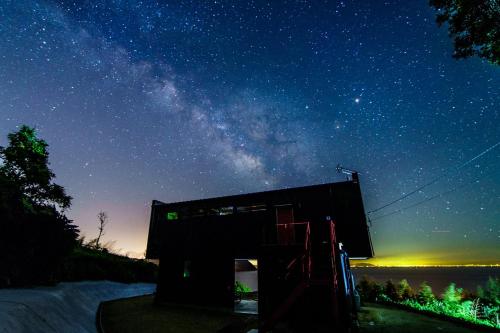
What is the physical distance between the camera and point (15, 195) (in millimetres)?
12047

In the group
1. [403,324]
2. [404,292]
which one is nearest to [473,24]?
[403,324]

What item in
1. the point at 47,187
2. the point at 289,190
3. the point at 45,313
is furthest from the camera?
the point at 47,187

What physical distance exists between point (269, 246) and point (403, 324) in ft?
24.6

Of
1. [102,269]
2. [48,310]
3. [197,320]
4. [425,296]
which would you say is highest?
[102,269]

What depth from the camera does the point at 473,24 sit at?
8.55m

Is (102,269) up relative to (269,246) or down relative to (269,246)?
down

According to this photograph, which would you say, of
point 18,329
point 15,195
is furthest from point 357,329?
point 15,195

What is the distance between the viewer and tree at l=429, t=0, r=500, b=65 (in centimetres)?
818

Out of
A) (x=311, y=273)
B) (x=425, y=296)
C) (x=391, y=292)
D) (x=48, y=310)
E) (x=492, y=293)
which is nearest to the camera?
(x=48, y=310)

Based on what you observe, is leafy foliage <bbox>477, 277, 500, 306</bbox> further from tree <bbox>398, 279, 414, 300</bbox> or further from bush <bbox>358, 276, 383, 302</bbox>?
bush <bbox>358, 276, 383, 302</bbox>

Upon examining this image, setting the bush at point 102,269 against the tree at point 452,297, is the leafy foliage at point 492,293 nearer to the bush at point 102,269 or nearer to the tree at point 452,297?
the tree at point 452,297

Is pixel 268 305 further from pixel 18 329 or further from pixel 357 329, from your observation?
pixel 18 329

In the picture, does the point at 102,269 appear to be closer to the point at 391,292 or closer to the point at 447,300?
the point at 391,292

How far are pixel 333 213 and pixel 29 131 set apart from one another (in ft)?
79.5
